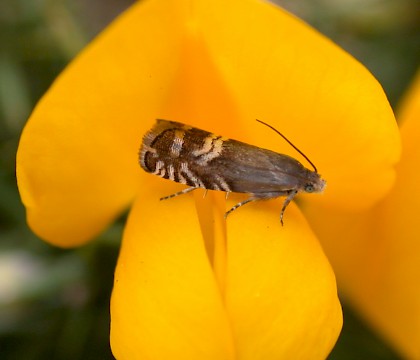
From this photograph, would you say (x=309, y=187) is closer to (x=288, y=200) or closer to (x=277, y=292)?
(x=288, y=200)

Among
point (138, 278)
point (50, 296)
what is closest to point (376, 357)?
point (50, 296)

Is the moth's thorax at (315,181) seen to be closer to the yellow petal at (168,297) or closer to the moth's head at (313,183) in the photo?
the moth's head at (313,183)

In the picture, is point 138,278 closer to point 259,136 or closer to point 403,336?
point 259,136

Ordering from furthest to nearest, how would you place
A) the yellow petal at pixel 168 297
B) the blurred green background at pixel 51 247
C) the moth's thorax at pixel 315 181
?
the blurred green background at pixel 51 247, the moth's thorax at pixel 315 181, the yellow petal at pixel 168 297

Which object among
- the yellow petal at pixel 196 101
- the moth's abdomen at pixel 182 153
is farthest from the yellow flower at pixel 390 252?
the moth's abdomen at pixel 182 153

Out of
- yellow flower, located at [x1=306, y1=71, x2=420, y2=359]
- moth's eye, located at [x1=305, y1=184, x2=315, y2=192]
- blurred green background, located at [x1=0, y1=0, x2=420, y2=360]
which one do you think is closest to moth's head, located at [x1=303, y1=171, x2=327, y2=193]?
moth's eye, located at [x1=305, y1=184, x2=315, y2=192]

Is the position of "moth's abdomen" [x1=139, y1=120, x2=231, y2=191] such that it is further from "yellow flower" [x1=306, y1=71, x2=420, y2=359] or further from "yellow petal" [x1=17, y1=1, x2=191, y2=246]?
"yellow flower" [x1=306, y1=71, x2=420, y2=359]
